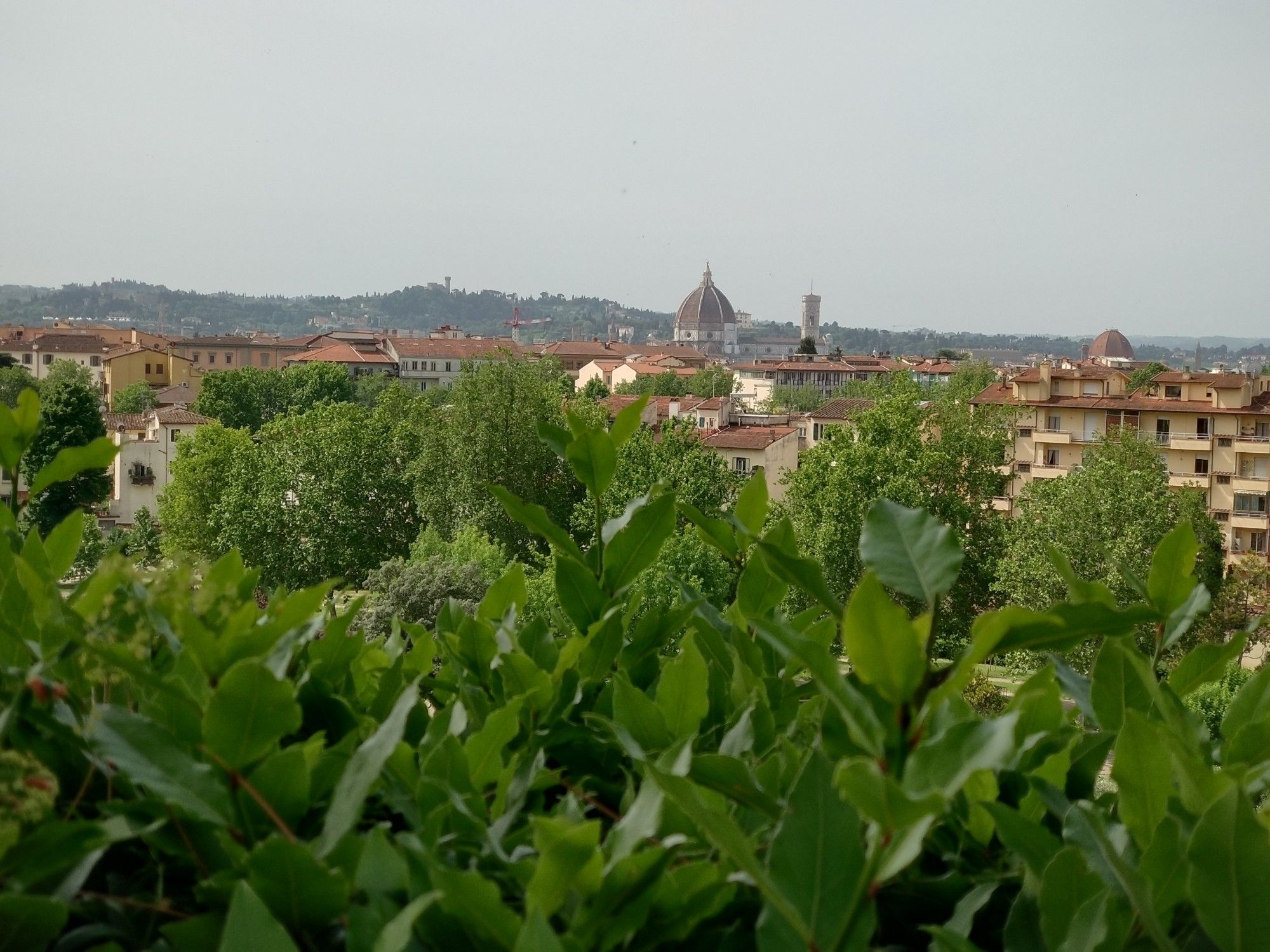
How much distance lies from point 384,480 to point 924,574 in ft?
80.8

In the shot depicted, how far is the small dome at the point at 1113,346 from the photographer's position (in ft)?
358

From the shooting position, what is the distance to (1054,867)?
763 mm

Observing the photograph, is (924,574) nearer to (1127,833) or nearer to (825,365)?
(1127,833)

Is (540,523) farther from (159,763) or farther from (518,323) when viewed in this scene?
(518,323)

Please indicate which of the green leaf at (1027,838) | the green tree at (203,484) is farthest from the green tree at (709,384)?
the green leaf at (1027,838)

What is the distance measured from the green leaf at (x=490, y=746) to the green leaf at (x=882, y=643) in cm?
40

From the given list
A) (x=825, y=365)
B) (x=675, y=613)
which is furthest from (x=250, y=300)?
(x=675, y=613)

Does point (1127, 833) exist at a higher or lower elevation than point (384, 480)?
higher

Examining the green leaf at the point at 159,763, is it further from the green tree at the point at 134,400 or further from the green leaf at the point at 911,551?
the green tree at the point at 134,400

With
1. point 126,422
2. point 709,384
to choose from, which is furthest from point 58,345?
point 709,384

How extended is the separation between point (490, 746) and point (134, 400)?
48.7 metres

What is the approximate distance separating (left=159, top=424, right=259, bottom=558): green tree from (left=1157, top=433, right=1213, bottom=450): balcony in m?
21.0

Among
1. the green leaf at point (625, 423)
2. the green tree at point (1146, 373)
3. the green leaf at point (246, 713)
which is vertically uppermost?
the green leaf at point (625, 423)

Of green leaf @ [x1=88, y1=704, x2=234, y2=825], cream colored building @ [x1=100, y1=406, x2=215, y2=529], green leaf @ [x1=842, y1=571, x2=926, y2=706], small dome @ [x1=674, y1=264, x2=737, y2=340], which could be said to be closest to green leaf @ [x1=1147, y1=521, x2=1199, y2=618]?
green leaf @ [x1=842, y1=571, x2=926, y2=706]
